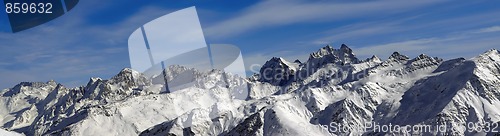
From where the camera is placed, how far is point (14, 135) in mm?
78875

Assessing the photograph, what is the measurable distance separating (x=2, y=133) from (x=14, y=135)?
2636 mm

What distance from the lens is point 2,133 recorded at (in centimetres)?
7644
